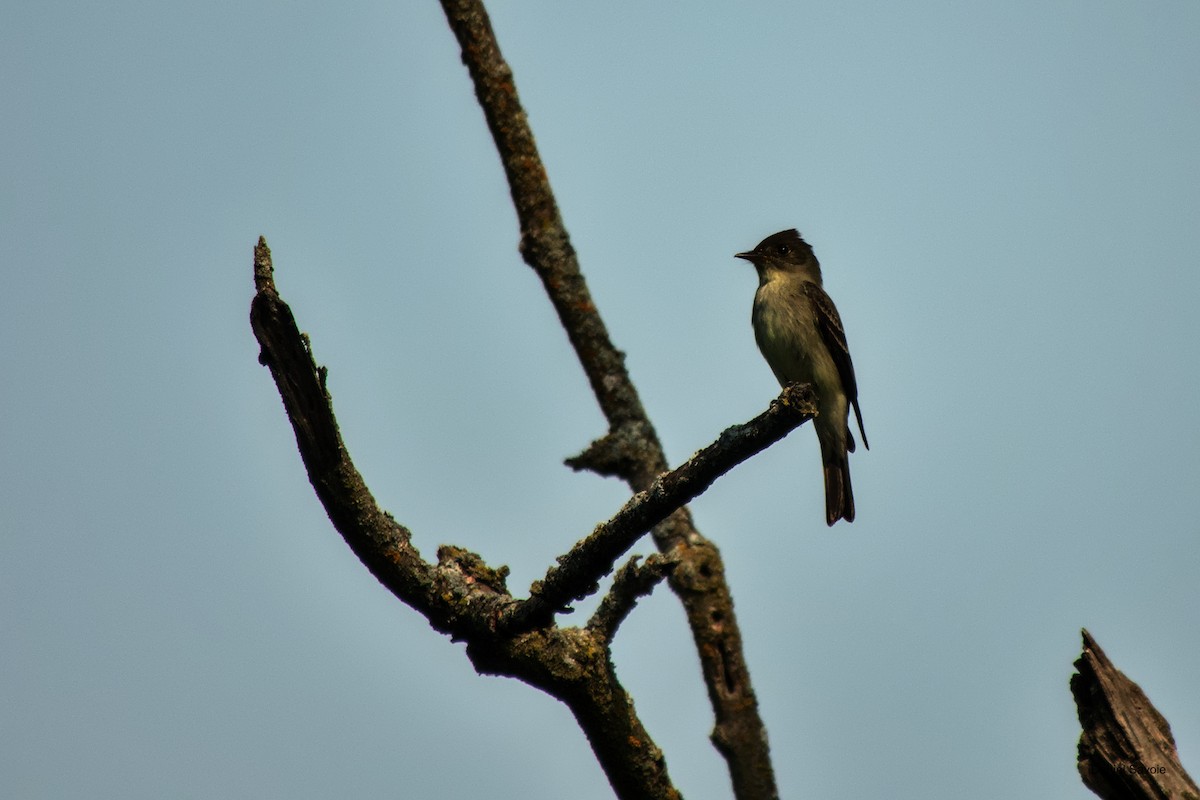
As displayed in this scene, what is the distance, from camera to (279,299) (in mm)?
4285

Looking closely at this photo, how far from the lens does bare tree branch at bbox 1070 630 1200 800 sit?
4.32 m

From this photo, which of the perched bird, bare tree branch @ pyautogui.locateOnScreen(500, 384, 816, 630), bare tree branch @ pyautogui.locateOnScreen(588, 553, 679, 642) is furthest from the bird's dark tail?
bare tree branch @ pyautogui.locateOnScreen(500, 384, 816, 630)

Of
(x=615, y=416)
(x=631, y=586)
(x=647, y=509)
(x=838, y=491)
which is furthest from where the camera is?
(x=838, y=491)

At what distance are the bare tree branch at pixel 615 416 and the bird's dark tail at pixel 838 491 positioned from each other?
2336 millimetres

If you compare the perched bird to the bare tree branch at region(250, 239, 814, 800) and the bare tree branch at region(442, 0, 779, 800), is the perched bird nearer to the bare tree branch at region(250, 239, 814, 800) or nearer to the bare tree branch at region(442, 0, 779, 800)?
the bare tree branch at region(442, 0, 779, 800)

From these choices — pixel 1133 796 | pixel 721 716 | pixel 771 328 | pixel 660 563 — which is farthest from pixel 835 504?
pixel 1133 796

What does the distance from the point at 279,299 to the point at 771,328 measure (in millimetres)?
6097

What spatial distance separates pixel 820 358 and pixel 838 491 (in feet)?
3.37

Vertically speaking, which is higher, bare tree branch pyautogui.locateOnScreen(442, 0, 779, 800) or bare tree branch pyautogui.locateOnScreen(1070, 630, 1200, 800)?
bare tree branch pyautogui.locateOnScreen(442, 0, 779, 800)

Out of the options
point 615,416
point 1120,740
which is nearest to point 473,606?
point 1120,740

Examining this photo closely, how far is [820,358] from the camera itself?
9.86 meters

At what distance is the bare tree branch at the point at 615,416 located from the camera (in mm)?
6949

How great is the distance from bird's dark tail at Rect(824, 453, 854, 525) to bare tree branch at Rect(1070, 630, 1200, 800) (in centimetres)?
502

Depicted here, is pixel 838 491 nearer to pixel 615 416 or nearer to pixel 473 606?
pixel 615 416
